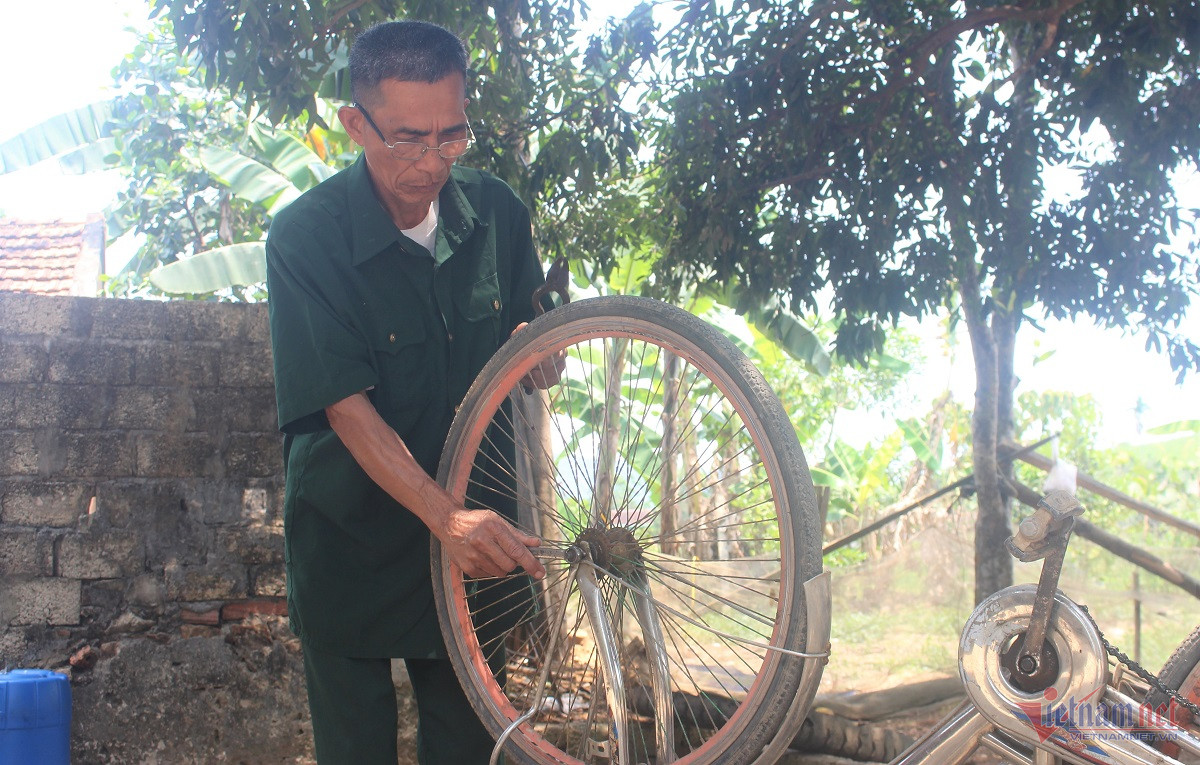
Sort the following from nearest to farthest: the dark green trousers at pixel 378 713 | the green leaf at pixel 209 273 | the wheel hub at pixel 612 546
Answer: the wheel hub at pixel 612 546 < the dark green trousers at pixel 378 713 < the green leaf at pixel 209 273

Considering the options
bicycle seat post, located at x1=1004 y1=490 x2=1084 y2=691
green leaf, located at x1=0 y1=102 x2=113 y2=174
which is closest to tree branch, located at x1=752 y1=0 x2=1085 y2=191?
bicycle seat post, located at x1=1004 y1=490 x2=1084 y2=691

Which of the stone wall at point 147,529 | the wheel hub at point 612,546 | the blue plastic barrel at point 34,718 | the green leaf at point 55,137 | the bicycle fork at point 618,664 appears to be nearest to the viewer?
the bicycle fork at point 618,664

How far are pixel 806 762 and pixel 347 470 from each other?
107 inches

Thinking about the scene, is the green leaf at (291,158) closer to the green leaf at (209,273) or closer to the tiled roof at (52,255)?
the green leaf at (209,273)

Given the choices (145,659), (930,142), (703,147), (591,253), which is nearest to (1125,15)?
(930,142)

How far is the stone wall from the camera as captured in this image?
3309 mm

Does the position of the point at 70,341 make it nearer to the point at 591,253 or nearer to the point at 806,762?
the point at 591,253

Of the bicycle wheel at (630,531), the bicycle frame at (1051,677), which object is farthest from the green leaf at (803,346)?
the bicycle frame at (1051,677)

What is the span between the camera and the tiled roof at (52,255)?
37.7 ft

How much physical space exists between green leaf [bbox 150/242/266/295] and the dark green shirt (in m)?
5.63

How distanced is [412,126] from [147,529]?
7.09ft

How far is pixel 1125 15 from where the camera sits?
145 inches

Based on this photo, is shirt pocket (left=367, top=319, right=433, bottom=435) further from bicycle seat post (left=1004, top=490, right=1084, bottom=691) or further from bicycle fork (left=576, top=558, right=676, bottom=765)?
bicycle seat post (left=1004, top=490, right=1084, bottom=691)

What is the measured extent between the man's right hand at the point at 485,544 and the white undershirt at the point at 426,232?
630 mm
